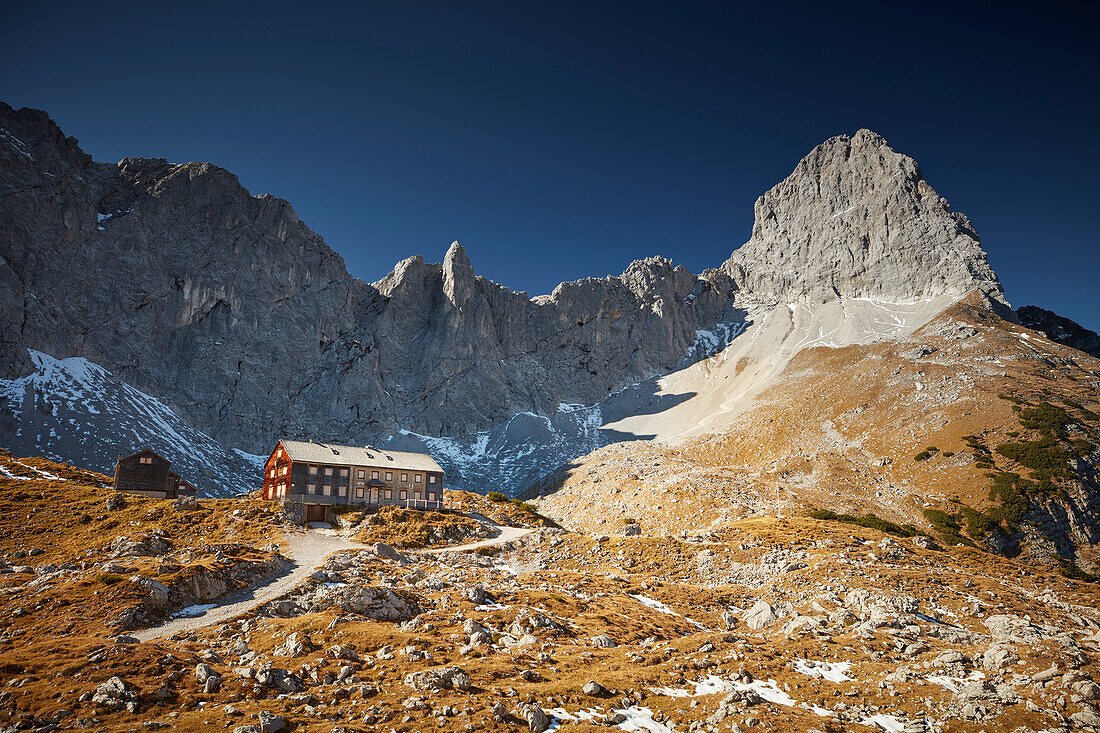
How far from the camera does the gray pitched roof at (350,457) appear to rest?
69.1 meters

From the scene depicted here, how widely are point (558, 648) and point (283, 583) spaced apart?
21.4 m

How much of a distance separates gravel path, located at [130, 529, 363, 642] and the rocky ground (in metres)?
1.53

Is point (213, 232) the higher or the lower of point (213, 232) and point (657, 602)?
the higher

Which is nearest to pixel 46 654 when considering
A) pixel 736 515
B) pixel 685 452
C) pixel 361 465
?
pixel 361 465

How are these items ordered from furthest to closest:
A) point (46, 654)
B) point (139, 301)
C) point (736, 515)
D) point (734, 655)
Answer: point (139, 301) < point (736, 515) < point (734, 655) < point (46, 654)

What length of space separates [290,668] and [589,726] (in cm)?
1339

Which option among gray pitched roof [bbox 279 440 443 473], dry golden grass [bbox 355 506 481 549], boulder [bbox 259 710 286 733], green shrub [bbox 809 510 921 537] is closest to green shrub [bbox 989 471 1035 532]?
green shrub [bbox 809 510 921 537]

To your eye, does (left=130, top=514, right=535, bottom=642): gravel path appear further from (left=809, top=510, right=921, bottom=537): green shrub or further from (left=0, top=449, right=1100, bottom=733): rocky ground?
(left=809, top=510, right=921, bottom=537): green shrub

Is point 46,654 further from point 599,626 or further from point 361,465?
point 361,465

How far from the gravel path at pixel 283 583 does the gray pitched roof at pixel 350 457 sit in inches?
445

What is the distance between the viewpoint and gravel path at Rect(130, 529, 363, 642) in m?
31.4

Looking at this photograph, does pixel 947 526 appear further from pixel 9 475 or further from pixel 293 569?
pixel 9 475

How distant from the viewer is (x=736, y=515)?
89500mm

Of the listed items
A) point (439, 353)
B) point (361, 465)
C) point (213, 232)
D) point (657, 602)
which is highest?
point (213, 232)
